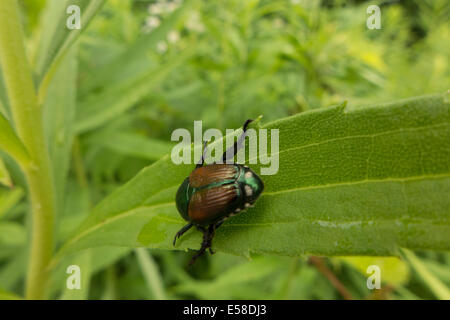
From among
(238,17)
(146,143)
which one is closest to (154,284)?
(146,143)

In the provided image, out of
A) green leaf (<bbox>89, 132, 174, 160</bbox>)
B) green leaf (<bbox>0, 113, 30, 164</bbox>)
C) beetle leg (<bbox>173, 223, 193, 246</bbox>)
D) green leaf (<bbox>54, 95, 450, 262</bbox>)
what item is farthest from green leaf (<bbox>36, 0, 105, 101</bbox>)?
green leaf (<bbox>89, 132, 174, 160</bbox>)

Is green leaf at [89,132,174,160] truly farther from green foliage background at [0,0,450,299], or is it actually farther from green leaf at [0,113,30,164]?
green leaf at [0,113,30,164]

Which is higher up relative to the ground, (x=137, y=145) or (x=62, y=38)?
(x=137, y=145)

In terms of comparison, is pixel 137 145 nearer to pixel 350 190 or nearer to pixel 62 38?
pixel 62 38

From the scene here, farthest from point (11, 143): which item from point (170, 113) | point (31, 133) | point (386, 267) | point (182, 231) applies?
point (170, 113)

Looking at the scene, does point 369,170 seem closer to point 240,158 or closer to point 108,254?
point 240,158

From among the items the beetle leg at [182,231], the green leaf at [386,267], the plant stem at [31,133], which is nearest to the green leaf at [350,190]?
the beetle leg at [182,231]
